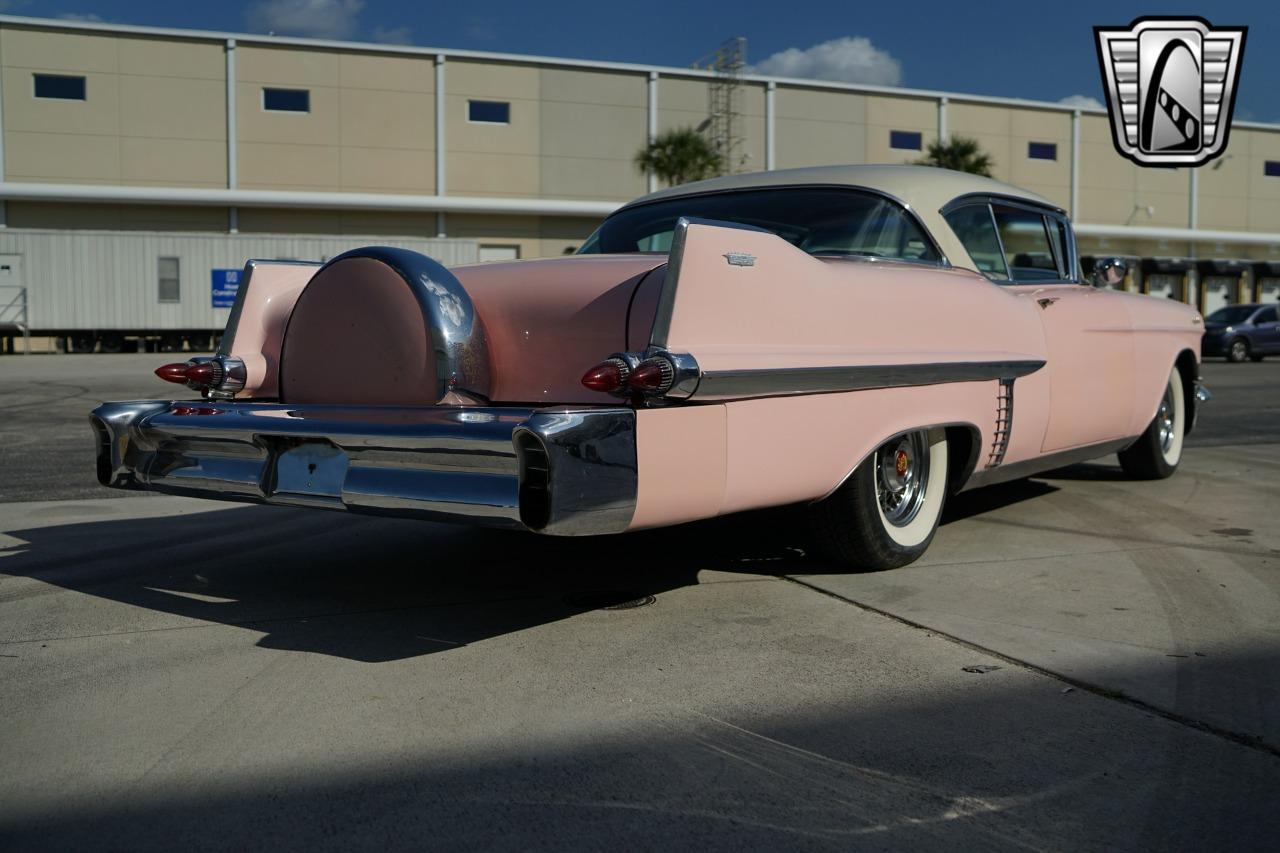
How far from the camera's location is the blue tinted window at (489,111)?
110ft


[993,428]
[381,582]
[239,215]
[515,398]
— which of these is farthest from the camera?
[239,215]

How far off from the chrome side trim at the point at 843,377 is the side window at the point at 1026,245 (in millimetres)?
786

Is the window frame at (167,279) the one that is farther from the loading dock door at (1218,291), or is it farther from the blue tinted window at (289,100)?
the loading dock door at (1218,291)

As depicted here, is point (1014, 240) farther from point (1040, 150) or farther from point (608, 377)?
point (1040, 150)

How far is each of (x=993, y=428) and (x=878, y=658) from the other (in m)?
1.54

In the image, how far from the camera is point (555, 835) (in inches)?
82.3

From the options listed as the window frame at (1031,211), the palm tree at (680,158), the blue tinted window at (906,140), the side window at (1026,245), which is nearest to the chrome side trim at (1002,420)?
the window frame at (1031,211)

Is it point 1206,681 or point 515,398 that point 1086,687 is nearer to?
point 1206,681

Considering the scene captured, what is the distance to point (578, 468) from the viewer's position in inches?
108

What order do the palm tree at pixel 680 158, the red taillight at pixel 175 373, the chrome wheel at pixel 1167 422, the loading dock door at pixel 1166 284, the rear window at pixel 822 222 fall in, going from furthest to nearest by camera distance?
the loading dock door at pixel 1166 284 → the palm tree at pixel 680 158 → the chrome wheel at pixel 1167 422 → the rear window at pixel 822 222 → the red taillight at pixel 175 373

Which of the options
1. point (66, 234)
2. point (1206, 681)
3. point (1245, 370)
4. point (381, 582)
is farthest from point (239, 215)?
point (1206, 681)

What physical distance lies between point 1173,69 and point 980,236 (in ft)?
31.3

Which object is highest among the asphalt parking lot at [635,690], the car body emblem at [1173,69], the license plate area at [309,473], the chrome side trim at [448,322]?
the car body emblem at [1173,69]

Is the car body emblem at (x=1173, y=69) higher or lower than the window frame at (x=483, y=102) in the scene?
lower
